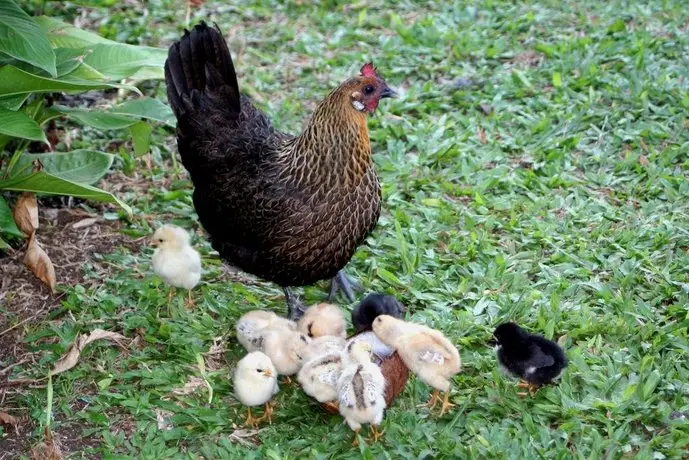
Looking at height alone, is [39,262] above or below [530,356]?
below

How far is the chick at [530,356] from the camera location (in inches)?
166

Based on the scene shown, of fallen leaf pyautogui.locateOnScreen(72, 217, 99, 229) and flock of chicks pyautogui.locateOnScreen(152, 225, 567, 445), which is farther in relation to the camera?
fallen leaf pyautogui.locateOnScreen(72, 217, 99, 229)

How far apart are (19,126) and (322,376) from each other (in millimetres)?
2003

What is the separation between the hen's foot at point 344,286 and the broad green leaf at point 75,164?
1.52 m

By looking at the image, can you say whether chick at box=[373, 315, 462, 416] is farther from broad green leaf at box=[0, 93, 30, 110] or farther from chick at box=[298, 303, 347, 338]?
broad green leaf at box=[0, 93, 30, 110]

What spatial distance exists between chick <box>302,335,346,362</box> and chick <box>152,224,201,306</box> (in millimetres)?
964

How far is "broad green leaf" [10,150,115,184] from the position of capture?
5.44 m

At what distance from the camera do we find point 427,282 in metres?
5.21

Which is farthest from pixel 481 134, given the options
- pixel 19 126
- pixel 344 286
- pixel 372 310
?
pixel 19 126

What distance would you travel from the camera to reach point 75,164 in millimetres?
5539

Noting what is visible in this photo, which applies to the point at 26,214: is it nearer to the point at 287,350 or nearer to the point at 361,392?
the point at 287,350

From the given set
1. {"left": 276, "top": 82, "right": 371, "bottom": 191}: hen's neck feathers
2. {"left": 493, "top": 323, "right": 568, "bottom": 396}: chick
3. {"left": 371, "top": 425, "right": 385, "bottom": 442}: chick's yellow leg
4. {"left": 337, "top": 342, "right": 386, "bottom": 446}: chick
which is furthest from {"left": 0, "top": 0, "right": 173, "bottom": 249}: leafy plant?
{"left": 493, "top": 323, "right": 568, "bottom": 396}: chick

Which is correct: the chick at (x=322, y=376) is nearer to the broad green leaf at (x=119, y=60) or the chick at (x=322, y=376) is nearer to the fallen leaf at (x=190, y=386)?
the fallen leaf at (x=190, y=386)

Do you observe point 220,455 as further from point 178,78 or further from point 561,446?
point 178,78
